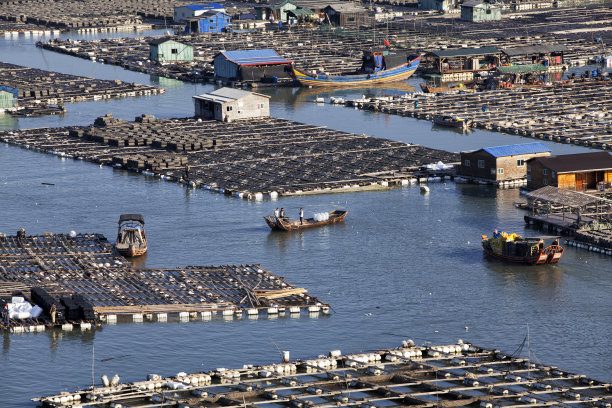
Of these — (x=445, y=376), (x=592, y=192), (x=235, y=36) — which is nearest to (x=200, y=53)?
(x=235, y=36)

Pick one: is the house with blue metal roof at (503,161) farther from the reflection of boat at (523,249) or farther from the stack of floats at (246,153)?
the reflection of boat at (523,249)

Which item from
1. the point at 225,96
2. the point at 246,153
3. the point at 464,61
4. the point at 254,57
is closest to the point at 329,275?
the point at 246,153

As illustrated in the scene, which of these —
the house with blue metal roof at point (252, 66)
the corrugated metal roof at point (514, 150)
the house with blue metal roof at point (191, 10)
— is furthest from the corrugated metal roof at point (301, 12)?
the corrugated metal roof at point (514, 150)

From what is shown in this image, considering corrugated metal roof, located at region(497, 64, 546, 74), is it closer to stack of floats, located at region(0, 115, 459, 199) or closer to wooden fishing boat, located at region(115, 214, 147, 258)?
stack of floats, located at region(0, 115, 459, 199)

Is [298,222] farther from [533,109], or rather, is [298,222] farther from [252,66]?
[252,66]

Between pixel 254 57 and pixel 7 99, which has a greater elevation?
pixel 254 57

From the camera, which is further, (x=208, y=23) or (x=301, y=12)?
(x=301, y=12)

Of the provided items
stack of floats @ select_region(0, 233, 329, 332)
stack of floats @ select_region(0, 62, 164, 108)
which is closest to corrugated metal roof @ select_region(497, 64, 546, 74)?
stack of floats @ select_region(0, 62, 164, 108)
